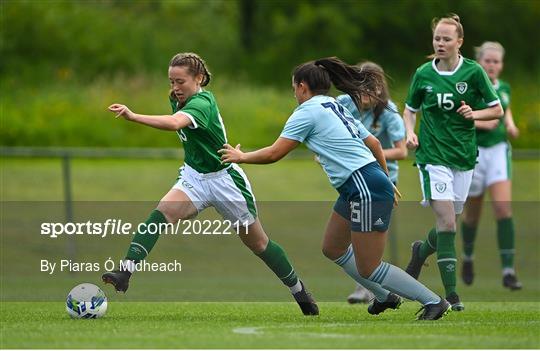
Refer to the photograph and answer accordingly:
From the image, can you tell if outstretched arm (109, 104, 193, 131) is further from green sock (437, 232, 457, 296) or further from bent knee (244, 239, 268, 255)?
green sock (437, 232, 457, 296)

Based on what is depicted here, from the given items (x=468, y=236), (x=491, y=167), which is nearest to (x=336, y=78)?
(x=491, y=167)

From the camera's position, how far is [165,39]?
34031mm

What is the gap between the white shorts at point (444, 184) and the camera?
969 cm

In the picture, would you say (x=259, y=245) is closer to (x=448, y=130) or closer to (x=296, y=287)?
(x=296, y=287)

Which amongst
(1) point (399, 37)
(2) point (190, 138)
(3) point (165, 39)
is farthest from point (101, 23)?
(2) point (190, 138)

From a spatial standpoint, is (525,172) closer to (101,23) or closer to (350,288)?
(350,288)

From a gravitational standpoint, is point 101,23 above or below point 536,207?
above

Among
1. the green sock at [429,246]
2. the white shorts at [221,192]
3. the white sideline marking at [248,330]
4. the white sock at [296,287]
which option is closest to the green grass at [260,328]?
the white sideline marking at [248,330]

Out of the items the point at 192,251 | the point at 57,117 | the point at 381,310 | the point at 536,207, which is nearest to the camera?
the point at 381,310

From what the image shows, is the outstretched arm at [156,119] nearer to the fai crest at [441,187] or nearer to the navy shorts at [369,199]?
the navy shorts at [369,199]

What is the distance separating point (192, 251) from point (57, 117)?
7787 millimetres

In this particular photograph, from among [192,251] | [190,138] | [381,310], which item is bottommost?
[192,251]

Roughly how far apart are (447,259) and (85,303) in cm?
307

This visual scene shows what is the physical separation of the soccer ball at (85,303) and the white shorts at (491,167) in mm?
6152
